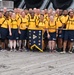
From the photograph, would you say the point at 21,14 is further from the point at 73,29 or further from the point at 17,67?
the point at 17,67

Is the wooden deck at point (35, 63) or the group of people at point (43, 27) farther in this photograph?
the group of people at point (43, 27)

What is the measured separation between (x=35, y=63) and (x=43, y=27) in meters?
2.33

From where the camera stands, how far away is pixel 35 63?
9648mm

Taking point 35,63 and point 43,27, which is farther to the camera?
point 43,27

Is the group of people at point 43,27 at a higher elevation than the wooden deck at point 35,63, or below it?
higher

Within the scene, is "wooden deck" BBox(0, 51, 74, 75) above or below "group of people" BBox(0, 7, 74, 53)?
below

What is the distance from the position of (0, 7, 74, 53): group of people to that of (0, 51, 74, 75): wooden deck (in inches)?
22.1

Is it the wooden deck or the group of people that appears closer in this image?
the wooden deck

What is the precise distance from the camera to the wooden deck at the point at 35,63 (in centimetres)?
852

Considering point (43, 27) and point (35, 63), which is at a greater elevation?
point (43, 27)

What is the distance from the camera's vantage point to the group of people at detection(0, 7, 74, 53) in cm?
1155

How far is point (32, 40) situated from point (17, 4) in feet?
24.8

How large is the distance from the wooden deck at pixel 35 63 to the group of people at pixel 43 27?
56 centimetres

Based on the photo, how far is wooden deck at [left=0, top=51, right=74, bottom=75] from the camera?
8523mm
